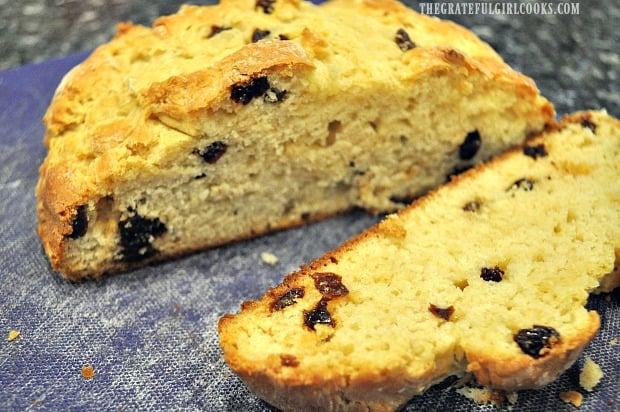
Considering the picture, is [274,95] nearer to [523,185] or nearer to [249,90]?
[249,90]

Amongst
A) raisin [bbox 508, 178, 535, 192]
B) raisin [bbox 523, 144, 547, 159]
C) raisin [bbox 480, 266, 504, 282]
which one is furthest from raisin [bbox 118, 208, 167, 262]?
raisin [bbox 523, 144, 547, 159]

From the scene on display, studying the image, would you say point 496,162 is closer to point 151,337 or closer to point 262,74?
point 262,74

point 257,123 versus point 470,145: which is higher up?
point 257,123

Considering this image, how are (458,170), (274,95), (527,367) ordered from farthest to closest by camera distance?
(458,170) < (274,95) < (527,367)

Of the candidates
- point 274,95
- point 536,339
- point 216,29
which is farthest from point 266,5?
point 536,339

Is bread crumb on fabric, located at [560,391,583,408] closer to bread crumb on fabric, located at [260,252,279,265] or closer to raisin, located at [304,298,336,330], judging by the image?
raisin, located at [304,298,336,330]

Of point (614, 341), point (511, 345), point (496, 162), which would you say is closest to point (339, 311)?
point (511, 345)

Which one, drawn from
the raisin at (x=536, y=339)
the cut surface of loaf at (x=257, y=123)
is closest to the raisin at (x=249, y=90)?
the cut surface of loaf at (x=257, y=123)
